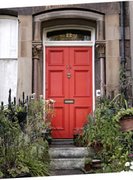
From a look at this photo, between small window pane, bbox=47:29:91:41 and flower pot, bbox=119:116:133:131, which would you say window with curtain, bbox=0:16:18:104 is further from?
flower pot, bbox=119:116:133:131

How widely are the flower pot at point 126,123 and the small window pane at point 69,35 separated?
2.69m

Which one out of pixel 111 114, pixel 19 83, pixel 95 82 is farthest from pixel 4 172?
pixel 95 82

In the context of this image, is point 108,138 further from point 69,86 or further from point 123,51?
point 123,51

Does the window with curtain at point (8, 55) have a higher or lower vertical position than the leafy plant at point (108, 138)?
higher

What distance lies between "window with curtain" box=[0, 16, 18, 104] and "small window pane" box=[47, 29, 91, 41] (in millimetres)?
809

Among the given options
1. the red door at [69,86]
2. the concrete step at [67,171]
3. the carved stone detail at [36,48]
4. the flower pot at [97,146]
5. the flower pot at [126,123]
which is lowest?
the concrete step at [67,171]

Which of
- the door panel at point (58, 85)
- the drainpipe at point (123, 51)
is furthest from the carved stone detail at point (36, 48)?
the drainpipe at point (123, 51)

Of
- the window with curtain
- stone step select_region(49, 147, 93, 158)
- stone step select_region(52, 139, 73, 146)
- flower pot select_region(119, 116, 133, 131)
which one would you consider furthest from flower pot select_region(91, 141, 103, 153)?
the window with curtain

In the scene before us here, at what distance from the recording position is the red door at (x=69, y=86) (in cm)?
813

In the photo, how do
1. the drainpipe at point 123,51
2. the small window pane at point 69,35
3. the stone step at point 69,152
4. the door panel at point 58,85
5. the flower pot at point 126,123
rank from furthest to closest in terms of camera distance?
the small window pane at point 69,35 → the door panel at point 58,85 → the drainpipe at point 123,51 → the stone step at point 69,152 → the flower pot at point 126,123

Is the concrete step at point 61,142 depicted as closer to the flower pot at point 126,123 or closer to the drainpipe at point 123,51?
the drainpipe at point 123,51

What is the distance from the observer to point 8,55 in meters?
8.23

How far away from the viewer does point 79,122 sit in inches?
321

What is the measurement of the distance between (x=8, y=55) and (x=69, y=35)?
56.9 inches
